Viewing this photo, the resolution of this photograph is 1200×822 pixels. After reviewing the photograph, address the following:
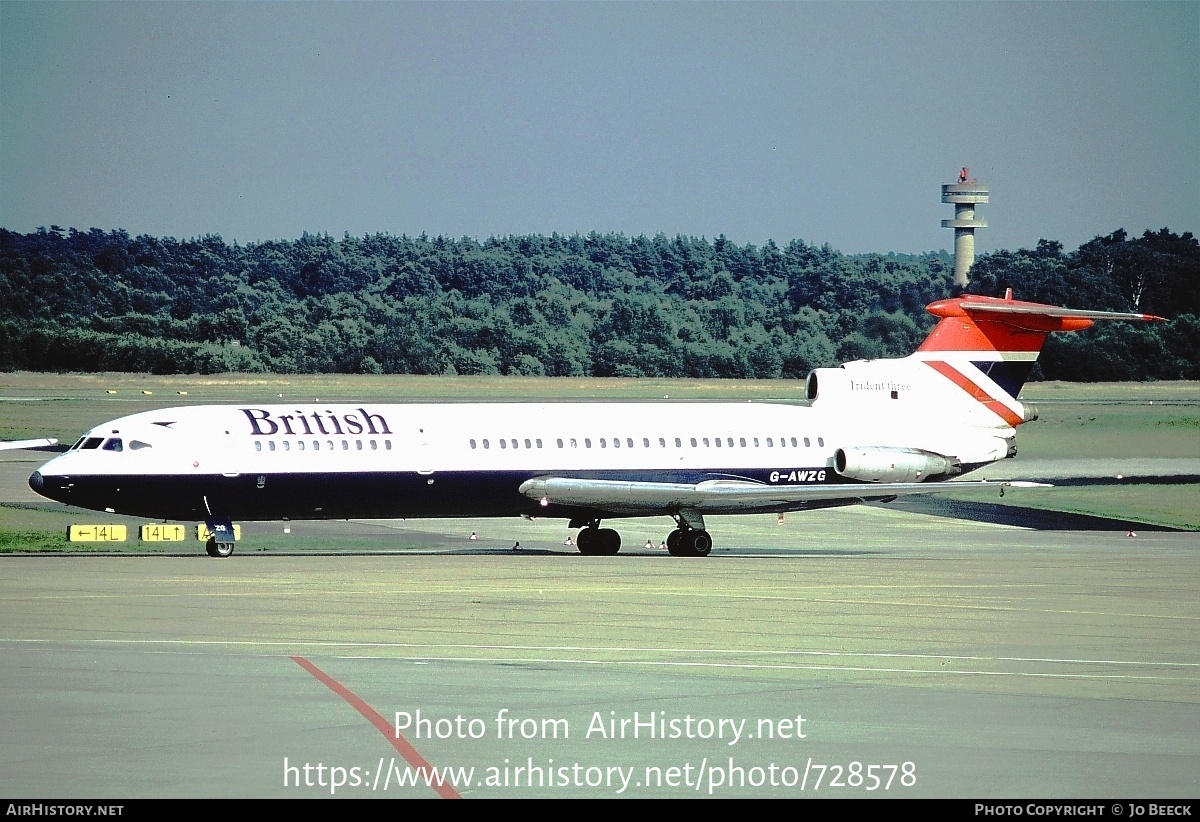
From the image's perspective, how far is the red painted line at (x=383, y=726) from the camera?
12.8 metres

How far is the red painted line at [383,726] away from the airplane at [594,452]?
49.3 feet

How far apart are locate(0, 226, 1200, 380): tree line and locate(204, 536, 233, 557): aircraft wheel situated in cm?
5031

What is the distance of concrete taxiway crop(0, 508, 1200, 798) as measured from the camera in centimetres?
1340

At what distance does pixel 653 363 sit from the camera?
398ft

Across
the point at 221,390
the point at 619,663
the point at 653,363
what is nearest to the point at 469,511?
the point at 619,663

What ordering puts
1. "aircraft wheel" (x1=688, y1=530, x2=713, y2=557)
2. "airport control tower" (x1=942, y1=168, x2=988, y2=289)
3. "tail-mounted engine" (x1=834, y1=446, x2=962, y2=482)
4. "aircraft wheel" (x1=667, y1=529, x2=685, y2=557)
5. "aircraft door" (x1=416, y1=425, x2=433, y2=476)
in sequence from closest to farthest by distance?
A: "aircraft door" (x1=416, y1=425, x2=433, y2=476) < "aircraft wheel" (x1=688, y1=530, x2=713, y2=557) < "aircraft wheel" (x1=667, y1=529, x2=685, y2=557) < "tail-mounted engine" (x1=834, y1=446, x2=962, y2=482) < "airport control tower" (x1=942, y1=168, x2=988, y2=289)

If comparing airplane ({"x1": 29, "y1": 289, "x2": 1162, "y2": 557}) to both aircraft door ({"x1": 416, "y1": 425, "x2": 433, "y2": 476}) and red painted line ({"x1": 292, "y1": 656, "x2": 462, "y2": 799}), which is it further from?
red painted line ({"x1": 292, "y1": 656, "x2": 462, "y2": 799})

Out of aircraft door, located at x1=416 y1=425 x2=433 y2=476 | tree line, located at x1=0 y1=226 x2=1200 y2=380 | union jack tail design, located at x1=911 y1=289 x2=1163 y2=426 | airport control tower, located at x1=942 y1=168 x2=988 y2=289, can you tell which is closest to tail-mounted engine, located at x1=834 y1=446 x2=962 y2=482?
union jack tail design, located at x1=911 y1=289 x2=1163 y2=426

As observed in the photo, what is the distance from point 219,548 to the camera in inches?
1369

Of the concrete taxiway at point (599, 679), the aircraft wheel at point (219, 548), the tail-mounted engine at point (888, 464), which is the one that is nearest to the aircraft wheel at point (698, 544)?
the tail-mounted engine at point (888, 464)

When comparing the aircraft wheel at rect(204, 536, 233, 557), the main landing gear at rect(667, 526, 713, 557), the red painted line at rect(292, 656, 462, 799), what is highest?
the red painted line at rect(292, 656, 462, 799)

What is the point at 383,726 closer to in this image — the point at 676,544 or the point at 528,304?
the point at 676,544

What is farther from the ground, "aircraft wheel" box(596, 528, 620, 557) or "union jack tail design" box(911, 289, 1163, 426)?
"union jack tail design" box(911, 289, 1163, 426)

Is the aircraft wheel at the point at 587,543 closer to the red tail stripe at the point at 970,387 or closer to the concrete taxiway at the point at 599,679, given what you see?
the concrete taxiway at the point at 599,679
